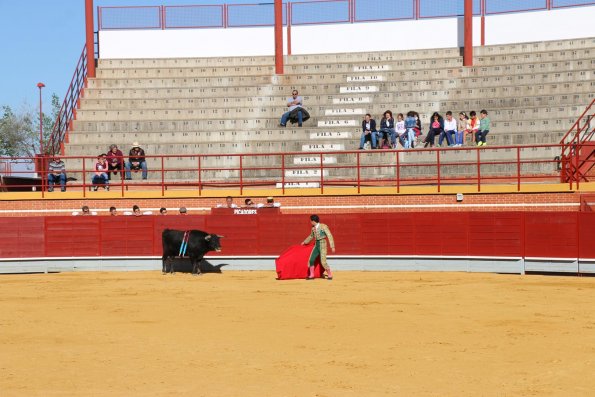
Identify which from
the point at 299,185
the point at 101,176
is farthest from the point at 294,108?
the point at 101,176

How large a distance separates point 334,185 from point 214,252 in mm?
4305

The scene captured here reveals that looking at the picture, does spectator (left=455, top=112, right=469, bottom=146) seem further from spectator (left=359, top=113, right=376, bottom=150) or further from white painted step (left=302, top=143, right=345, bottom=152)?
white painted step (left=302, top=143, right=345, bottom=152)

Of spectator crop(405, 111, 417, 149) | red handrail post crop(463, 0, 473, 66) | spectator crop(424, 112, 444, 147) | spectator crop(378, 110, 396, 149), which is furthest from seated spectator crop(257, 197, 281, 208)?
red handrail post crop(463, 0, 473, 66)

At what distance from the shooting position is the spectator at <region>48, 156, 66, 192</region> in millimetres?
24217

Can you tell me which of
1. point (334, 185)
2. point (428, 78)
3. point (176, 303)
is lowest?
point (176, 303)

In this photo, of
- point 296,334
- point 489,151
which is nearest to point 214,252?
point 489,151

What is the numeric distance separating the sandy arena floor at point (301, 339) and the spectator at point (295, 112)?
10975 mm

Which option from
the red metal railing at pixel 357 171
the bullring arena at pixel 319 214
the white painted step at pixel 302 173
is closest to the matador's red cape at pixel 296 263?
the bullring arena at pixel 319 214

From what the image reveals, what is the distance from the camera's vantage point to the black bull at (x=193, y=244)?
66.4 feet

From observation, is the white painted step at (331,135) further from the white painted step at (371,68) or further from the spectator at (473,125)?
the spectator at (473,125)

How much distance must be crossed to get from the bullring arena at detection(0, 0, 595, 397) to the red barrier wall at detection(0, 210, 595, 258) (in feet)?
0.16

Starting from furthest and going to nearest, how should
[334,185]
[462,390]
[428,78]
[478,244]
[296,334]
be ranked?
1. [428,78]
2. [334,185]
3. [478,244]
4. [296,334]
5. [462,390]

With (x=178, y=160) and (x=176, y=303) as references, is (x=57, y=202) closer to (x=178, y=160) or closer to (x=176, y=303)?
(x=178, y=160)

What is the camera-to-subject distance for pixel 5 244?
22578 millimetres
